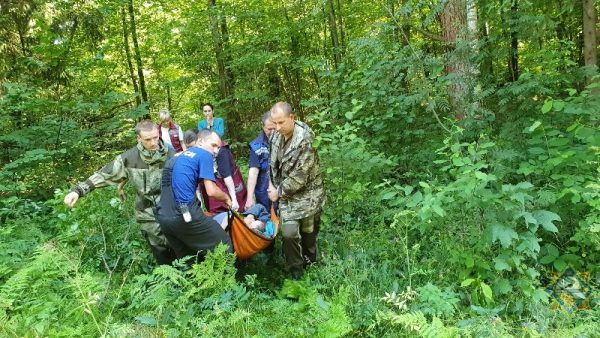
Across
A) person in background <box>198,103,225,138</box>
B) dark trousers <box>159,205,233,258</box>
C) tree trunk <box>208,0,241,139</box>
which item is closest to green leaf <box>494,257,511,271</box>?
dark trousers <box>159,205,233,258</box>

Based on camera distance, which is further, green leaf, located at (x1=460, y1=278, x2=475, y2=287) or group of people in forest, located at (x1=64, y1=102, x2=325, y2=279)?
group of people in forest, located at (x1=64, y1=102, x2=325, y2=279)

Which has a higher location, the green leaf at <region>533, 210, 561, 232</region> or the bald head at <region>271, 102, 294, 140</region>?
the bald head at <region>271, 102, 294, 140</region>

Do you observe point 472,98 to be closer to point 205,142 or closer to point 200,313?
point 205,142

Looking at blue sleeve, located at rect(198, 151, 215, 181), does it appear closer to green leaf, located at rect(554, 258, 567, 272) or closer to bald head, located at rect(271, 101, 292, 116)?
bald head, located at rect(271, 101, 292, 116)

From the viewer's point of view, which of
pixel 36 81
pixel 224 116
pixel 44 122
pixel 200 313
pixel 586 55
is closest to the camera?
pixel 200 313

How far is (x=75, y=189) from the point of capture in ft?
13.6

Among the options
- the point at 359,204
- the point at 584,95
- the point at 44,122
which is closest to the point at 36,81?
the point at 44,122

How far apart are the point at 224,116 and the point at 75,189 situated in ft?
30.4

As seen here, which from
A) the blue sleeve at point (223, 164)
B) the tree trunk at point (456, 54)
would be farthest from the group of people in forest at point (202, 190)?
the tree trunk at point (456, 54)

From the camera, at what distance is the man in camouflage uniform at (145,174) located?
4419mm

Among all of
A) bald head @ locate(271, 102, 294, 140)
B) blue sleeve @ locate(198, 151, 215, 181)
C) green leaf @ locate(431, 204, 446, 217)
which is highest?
bald head @ locate(271, 102, 294, 140)

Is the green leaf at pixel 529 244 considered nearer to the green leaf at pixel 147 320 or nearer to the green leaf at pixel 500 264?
the green leaf at pixel 500 264

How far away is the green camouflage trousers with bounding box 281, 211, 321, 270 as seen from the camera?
416cm

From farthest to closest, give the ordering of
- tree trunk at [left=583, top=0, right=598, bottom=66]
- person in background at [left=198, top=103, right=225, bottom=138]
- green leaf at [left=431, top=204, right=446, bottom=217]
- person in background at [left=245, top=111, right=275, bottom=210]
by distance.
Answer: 1. person in background at [left=198, top=103, right=225, bottom=138]
2. tree trunk at [left=583, top=0, right=598, bottom=66]
3. person in background at [left=245, top=111, right=275, bottom=210]
4. green leaf at [left=431, top=204, right=446, bottom=217]
